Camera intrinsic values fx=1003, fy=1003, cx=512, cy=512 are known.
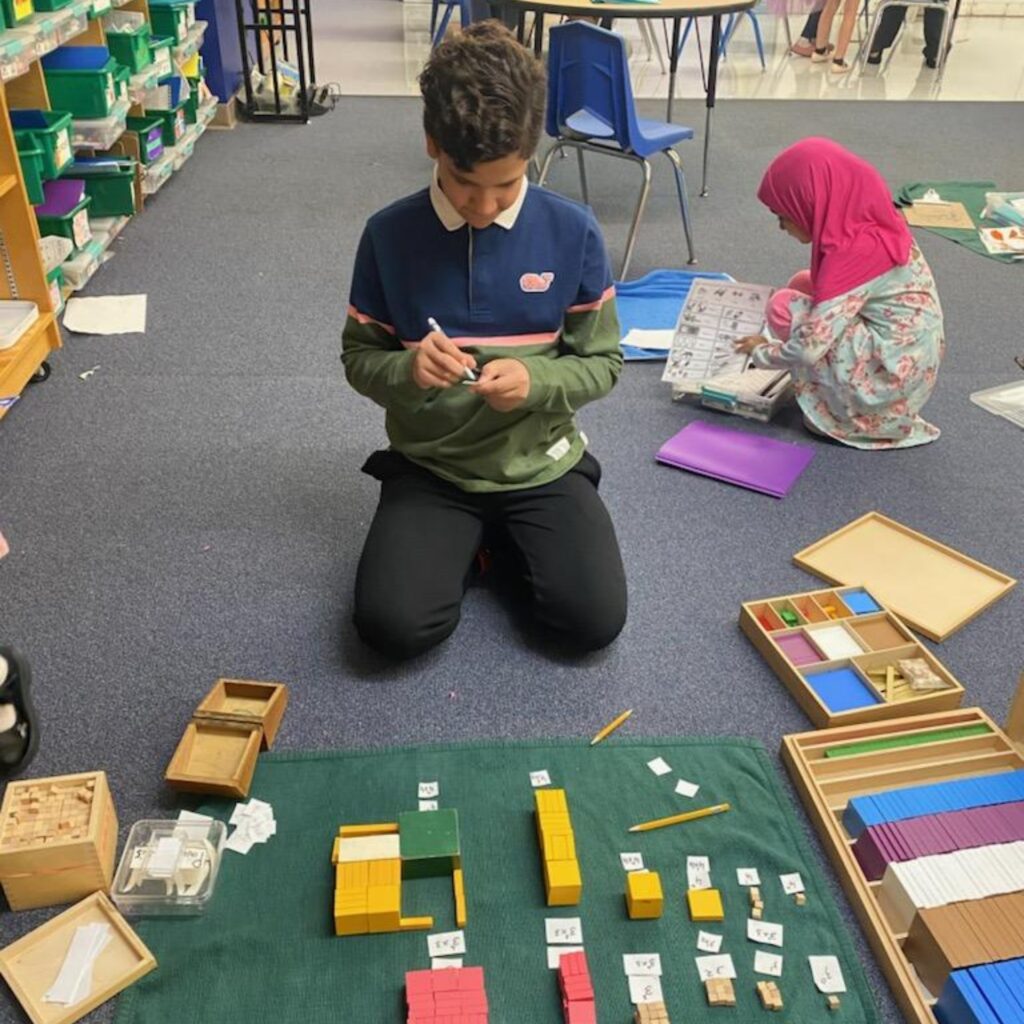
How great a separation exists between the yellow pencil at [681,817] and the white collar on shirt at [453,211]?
87 cm

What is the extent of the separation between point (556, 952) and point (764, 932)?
256mm

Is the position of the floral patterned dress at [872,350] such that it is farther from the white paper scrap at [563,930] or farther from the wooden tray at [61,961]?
the wooden tray at [61,961]

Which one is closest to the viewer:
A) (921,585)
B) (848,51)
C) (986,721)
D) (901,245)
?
(986,721)

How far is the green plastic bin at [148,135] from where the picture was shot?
325cm

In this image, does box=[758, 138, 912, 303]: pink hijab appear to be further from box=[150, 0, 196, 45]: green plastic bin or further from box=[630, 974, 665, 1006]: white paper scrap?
box=[150, 0, 196, 45]: green plastic bin

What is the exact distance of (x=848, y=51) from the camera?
6.17 m

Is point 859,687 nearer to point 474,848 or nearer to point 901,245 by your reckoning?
point 474,848

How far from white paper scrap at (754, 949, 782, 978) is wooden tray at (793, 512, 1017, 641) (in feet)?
2.30

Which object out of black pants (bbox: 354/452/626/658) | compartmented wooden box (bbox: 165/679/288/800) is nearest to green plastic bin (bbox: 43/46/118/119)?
black pants (bbox: 354/452/626/658)

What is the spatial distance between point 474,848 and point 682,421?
1271 millimetres

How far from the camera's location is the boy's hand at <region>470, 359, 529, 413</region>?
4.78 ft

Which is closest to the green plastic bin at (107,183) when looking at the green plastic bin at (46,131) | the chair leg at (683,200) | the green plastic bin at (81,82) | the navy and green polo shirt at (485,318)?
the green plastic bin at (81,82)

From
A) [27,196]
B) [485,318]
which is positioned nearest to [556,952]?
[485,318]

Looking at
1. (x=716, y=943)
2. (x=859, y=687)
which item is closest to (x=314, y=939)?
(x=716, y=943)
